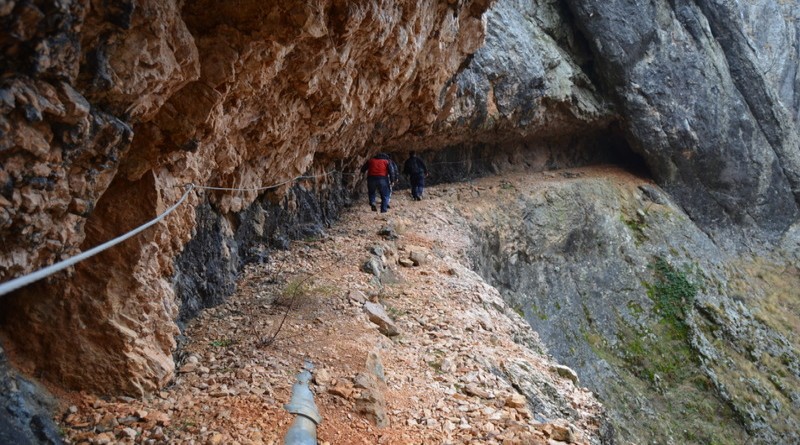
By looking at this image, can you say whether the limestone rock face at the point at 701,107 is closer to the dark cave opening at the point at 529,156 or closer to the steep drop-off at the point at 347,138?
the steep drop-off at the point at 347,138

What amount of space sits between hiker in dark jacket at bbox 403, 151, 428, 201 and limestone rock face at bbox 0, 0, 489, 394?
7.59m

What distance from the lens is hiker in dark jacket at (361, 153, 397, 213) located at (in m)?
14.5

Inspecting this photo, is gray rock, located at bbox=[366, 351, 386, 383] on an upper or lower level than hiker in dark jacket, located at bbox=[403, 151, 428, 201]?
lower

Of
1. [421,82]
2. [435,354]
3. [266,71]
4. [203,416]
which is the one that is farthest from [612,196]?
[203,416]

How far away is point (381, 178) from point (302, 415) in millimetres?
9751

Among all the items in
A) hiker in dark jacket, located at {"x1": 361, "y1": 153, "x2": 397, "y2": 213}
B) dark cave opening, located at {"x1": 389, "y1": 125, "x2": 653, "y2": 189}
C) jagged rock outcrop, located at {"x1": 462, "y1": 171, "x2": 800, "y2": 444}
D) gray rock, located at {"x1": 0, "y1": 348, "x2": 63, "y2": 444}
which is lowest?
jagged rock outcrop, located at {"x1": 462, "y1": 171, "x2": 800, "y2": 444}

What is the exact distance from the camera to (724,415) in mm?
15547

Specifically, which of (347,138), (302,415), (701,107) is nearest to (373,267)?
(347,138)

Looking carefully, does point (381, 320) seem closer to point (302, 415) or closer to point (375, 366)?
point (375, 366)

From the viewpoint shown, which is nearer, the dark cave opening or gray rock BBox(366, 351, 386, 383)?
gray rock BBox(366, 351, 386, 383)

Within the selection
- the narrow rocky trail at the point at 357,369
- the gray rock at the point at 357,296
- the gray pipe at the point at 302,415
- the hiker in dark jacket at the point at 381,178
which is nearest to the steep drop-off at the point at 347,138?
the narrow rocky trail at the point at 357,369

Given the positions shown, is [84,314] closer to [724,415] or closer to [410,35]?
[410,35]

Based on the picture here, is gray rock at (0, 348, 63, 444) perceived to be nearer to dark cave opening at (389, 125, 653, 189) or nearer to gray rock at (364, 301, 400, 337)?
gray rock at (364, 301, 400, 337)

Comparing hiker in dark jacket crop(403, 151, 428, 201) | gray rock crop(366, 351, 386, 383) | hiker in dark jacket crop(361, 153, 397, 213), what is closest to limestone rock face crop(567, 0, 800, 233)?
hiker in dark jacket crop(403, 151, 428, 201)
